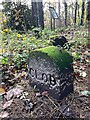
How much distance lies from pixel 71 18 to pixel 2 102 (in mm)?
9388

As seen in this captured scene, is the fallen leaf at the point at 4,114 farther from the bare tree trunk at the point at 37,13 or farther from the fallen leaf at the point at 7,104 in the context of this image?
the bare tree trunk at the point at 37,13

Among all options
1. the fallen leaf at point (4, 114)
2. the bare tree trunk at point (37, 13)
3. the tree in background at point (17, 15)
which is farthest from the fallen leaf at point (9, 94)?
the bare tree trunk at point (37, 13)

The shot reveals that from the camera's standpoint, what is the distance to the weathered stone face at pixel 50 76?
Answer: 1937 mm

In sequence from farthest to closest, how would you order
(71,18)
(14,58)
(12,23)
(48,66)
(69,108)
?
(71,18)
(12,23)
(14,58)
(48,66)
(69,108)

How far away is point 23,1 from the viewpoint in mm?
7527

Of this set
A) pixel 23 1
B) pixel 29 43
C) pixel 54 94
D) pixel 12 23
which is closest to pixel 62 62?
pixel 54 94

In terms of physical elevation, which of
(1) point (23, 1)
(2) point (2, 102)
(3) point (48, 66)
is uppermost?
(1) point (23, 1)

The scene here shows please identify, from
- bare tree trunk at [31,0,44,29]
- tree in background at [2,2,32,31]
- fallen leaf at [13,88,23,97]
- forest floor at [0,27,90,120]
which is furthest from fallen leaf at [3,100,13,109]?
bare tree trunk at [31,0,44,29]

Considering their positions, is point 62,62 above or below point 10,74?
above

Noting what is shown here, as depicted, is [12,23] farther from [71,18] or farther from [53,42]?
[71,18]

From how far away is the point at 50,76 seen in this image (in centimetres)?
199

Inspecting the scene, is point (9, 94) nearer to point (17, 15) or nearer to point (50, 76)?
point (50, 76)

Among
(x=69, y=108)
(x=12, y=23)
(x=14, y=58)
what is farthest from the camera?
(x=12, y=23)

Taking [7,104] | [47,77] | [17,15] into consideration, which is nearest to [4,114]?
[7,104]
